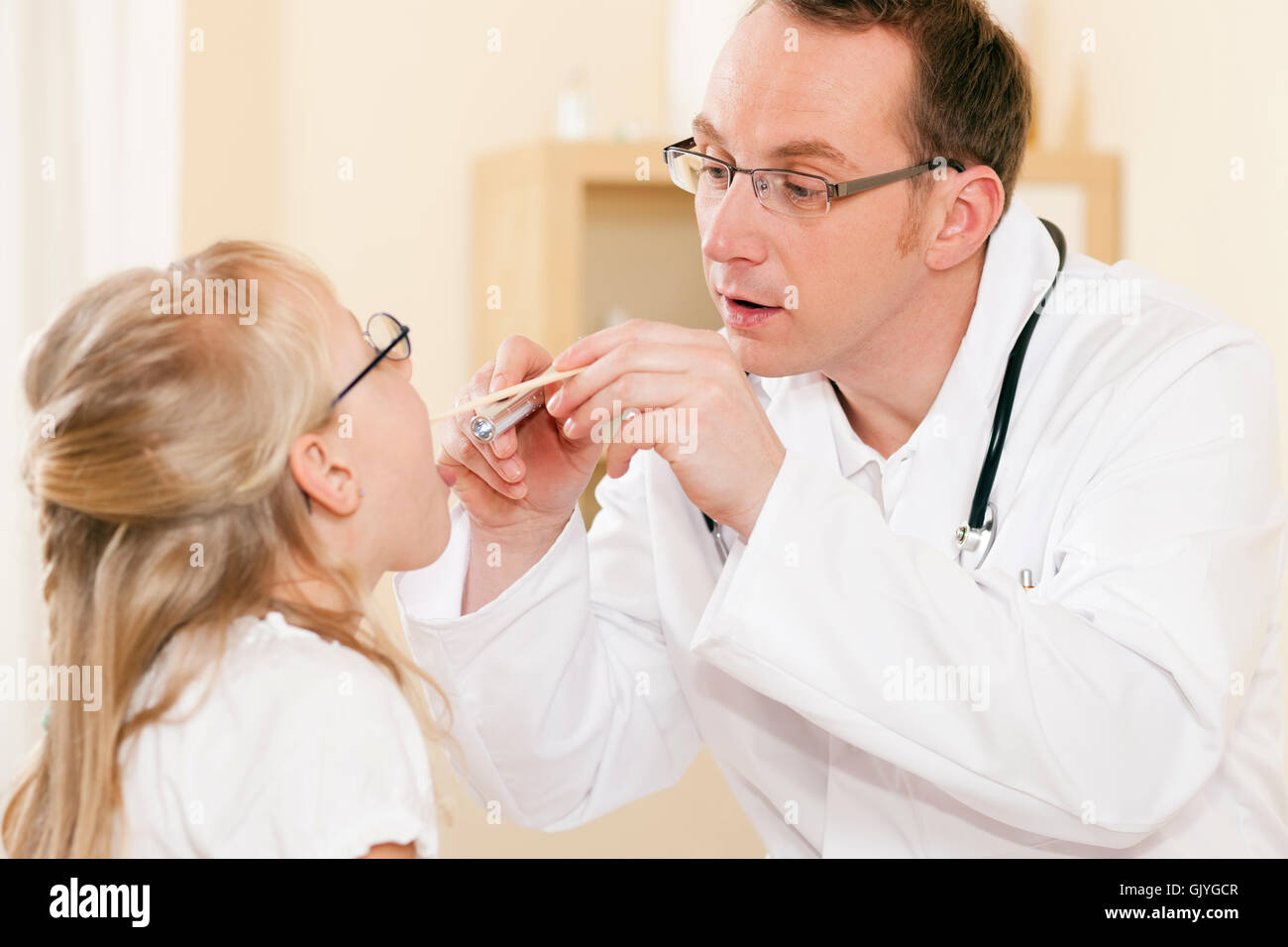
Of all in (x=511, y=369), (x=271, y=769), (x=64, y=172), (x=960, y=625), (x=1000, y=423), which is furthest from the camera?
(x=64, y=172)

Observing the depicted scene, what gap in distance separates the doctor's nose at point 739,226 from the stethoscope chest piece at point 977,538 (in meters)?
0.37

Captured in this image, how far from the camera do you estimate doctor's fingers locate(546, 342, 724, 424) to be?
111 cm

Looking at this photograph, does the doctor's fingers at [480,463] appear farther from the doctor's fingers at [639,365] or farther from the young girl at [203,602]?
the young girl at [203,602]

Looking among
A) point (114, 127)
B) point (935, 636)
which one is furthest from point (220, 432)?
point (114, 127)

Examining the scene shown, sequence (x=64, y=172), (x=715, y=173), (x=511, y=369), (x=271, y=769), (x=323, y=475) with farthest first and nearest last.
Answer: (x=64, y=172) → (x=715, y=173) → (x=511, y=369) → (x=323, y=475) → (x=271, y=769)

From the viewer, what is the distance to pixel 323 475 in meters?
0.97

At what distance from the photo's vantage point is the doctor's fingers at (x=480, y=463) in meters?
1.28

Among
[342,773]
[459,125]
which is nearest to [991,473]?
[342,773]

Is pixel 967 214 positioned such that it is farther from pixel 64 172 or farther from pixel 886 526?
pixel 64 172

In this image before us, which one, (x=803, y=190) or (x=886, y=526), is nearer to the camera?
(x=886, y=526)

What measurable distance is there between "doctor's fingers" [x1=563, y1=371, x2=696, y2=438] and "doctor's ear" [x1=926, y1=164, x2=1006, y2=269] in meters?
0.50

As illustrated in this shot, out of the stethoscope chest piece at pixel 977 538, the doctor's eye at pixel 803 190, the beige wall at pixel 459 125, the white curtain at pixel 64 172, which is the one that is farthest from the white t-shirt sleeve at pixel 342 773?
the beige wall at pixel 459 125

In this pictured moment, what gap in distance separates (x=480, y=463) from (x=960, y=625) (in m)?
0.51

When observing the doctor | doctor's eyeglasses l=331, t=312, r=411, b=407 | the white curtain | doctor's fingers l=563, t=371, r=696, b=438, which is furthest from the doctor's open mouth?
the white curtain
